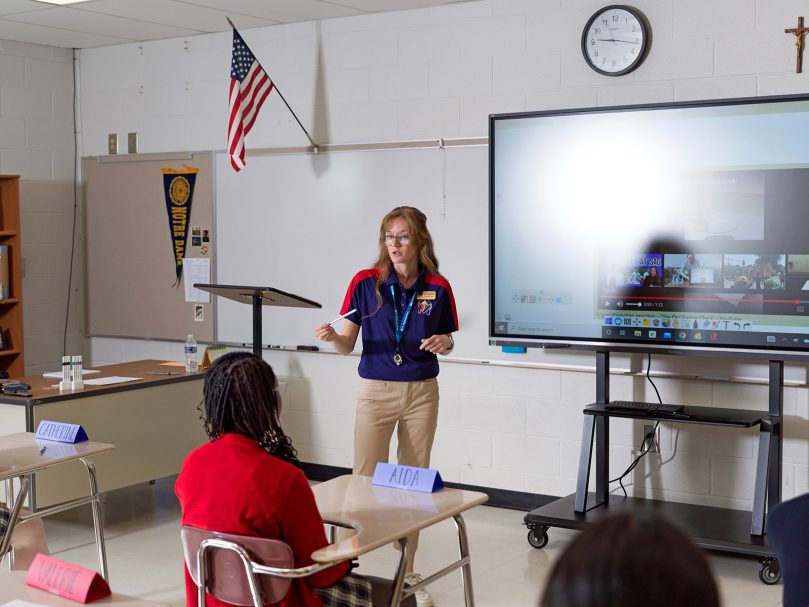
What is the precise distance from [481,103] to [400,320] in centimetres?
201

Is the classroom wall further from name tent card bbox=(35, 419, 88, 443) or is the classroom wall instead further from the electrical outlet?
the electrical outlet

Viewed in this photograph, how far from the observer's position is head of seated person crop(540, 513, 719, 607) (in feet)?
2.51

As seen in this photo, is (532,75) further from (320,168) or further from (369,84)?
(320,168)

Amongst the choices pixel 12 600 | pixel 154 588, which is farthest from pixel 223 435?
pixel 154 588

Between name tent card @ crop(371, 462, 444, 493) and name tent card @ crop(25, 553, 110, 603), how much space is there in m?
1.11

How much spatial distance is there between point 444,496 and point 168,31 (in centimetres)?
465

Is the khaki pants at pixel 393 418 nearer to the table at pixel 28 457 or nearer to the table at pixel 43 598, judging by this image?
the table at pixel 28 457

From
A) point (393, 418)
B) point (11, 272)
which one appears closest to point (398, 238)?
point (393, 418)

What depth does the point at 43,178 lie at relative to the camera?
6996 mm

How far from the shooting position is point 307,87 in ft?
20.1

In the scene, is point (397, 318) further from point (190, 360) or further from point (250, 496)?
point (190, 360)

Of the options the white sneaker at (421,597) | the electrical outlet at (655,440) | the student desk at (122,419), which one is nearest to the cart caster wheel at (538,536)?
the electrical outlet at (655,440)

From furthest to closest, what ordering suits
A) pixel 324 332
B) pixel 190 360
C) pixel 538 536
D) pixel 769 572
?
pixel 190 360 → pixel 538 536 → pixel 769 572 → pixel 324 332

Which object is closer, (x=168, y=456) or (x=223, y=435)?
(x=223, y=435)
